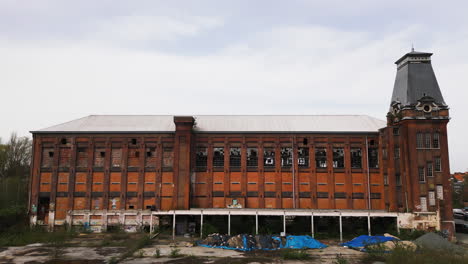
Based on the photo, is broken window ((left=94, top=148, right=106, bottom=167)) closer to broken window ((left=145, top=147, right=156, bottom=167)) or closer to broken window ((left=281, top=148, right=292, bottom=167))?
broken window ((left=145, top=147, right=156, bottom=167))

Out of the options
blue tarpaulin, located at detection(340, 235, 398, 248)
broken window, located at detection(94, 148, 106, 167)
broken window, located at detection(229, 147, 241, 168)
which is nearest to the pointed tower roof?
blue tarpaulin, located at detection(340, 235, 398, 248)

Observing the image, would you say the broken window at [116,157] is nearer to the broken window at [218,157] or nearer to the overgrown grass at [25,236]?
the overgrown grass at [25,236]

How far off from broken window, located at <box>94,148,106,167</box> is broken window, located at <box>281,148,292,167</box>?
19.6 metres

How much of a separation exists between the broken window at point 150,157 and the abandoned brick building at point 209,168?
0.36 ft

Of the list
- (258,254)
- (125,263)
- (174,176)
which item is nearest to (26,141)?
(174,176)

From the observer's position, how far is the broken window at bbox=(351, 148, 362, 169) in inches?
1439

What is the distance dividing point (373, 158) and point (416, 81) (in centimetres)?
903

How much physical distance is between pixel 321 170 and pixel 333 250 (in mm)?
11510

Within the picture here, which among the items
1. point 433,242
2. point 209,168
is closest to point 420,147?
point 433,242

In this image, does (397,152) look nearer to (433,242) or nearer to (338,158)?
(338,158)

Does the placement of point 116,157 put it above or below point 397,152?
below

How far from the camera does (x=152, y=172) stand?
36469 mm

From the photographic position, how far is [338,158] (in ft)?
121

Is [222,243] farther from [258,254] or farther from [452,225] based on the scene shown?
[452,225]
